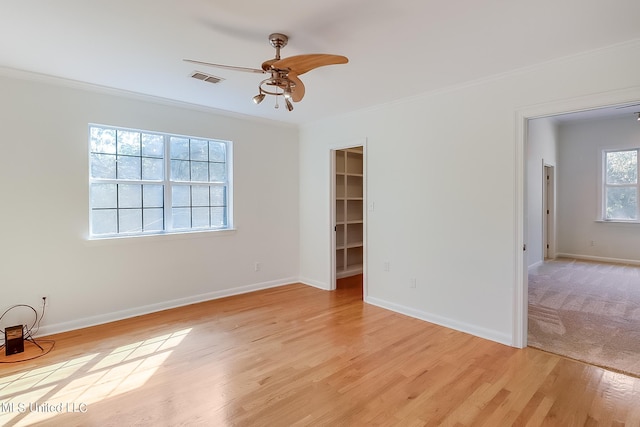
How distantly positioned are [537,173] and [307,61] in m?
5.94

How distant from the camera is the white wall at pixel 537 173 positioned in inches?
237

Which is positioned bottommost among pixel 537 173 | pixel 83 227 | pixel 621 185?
pixel 83 227

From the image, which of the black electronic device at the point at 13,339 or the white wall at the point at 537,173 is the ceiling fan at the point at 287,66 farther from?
the white wall at the point at 537,173

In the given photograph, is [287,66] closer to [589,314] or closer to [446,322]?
[446,322]

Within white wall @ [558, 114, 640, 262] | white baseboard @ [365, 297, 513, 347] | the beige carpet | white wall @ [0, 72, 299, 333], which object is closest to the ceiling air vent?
white wall @ [0, 72, 299, 333]

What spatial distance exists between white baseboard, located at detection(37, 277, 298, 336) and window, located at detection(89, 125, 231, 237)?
0.89 m

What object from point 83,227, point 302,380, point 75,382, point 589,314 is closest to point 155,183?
point 83,227

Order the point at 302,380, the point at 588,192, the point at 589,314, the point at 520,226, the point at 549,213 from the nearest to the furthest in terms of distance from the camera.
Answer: the point at 302,380, the point at 520,226, the point at 589,314, the point at 588,192, the point at 549,213

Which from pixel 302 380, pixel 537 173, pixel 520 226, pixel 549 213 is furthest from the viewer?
pixel 549 213

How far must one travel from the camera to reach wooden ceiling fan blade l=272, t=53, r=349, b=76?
2074mm

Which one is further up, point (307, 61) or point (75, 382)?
point (307, 61)

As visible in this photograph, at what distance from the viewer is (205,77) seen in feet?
10.4

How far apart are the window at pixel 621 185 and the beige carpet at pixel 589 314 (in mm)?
1136

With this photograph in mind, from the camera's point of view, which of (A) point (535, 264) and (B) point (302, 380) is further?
(A) point (535, 264)
